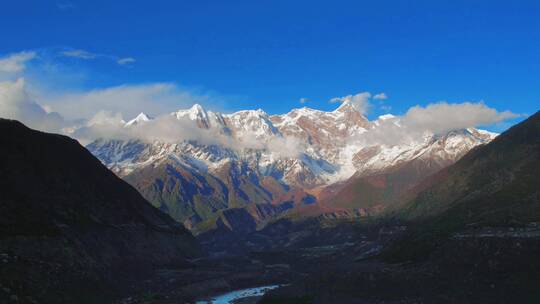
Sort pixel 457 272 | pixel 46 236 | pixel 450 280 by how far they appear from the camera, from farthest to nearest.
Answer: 1. pixel 46 236
2. pixel 457 272
3. pixel 450 280

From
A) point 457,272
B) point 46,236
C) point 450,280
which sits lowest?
point 450,280

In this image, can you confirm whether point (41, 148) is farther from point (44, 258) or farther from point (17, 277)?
point (17, 277)

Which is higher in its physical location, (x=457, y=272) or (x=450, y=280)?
(x=457, y=272)

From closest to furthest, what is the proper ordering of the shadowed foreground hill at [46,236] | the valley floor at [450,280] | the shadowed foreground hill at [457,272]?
the valley floor at [450,280] < the shadowed foreground hill at [457,272] < the shadowed foreground hill at [46,236]

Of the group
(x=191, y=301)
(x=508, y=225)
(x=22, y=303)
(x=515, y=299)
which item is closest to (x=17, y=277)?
(x=22, y=303)

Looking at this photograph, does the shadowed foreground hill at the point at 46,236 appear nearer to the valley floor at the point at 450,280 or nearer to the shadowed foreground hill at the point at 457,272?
the valley floor at the point at 450,280

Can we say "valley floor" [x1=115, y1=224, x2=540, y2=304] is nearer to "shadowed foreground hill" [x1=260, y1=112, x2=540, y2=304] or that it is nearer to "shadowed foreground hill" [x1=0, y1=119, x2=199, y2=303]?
"shadowed foreground hill" [x1=260, y1=112, x2=540, y2=304]

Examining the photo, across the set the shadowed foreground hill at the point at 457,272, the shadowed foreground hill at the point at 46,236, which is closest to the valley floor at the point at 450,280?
the shadowed foreground hill at the point at 457,272

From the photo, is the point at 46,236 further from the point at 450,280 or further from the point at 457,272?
the point at 457,272

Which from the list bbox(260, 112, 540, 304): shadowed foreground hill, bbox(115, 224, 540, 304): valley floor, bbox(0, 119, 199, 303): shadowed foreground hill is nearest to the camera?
bbox(115, 224, 540, 304): valley floor

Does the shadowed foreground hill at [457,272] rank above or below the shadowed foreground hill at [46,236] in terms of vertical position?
below

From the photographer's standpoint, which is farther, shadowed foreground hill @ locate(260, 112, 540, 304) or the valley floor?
shadowed foreground hill @ locate(260, 112, 540, 304)

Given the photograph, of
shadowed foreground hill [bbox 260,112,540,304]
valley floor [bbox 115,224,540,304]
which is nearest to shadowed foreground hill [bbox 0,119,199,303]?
valley floor [bbox 115,224,540,304]

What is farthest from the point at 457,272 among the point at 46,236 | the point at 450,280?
the point at 46,236
